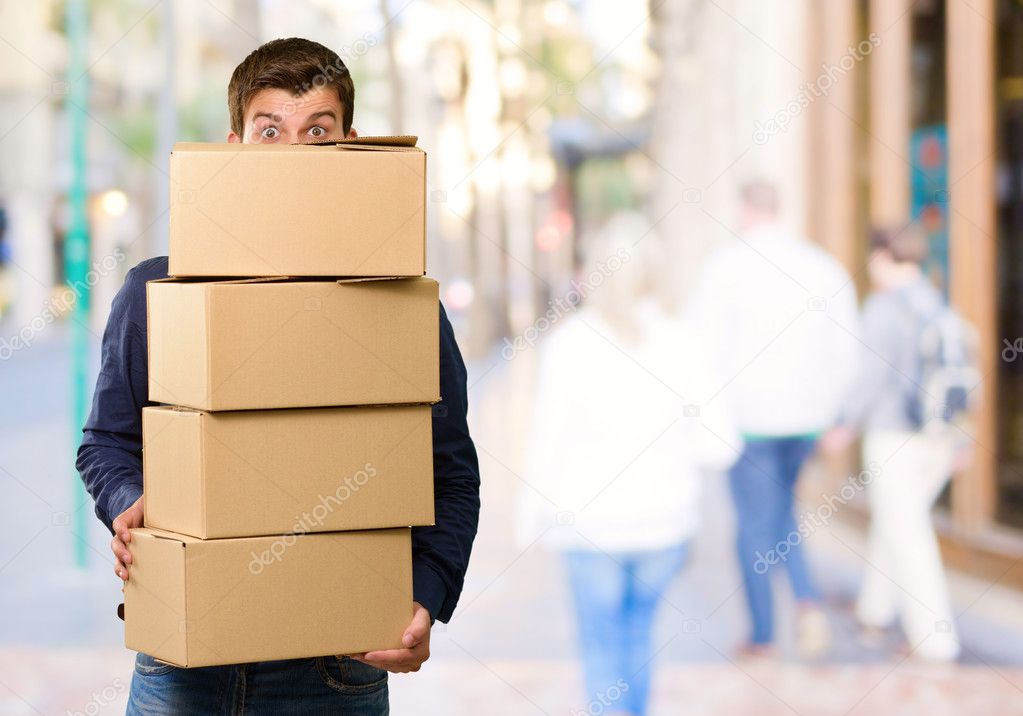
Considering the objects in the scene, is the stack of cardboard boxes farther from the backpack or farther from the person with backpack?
the backpack

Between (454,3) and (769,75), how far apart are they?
6266mm

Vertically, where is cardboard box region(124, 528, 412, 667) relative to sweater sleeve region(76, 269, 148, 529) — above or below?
below

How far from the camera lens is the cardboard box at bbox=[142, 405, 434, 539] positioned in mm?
1747

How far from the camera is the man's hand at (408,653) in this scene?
183 cm

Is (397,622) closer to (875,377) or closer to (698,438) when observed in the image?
(698,438)

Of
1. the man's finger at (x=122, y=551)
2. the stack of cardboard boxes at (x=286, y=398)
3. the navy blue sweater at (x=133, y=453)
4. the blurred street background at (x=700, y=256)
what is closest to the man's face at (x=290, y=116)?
the stack of cardboard boxes at (x=286, y=398)

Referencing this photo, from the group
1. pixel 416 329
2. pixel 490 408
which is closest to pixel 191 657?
pixel 416 329

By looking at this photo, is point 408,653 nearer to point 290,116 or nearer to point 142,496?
point 142,496

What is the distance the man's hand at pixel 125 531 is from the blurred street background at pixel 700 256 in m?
2.73

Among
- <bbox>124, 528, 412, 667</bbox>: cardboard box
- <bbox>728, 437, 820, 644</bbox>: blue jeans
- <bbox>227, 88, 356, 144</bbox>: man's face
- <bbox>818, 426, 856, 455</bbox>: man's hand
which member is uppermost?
<bbox>227, 88, 356, 144</bbox>: man's face
